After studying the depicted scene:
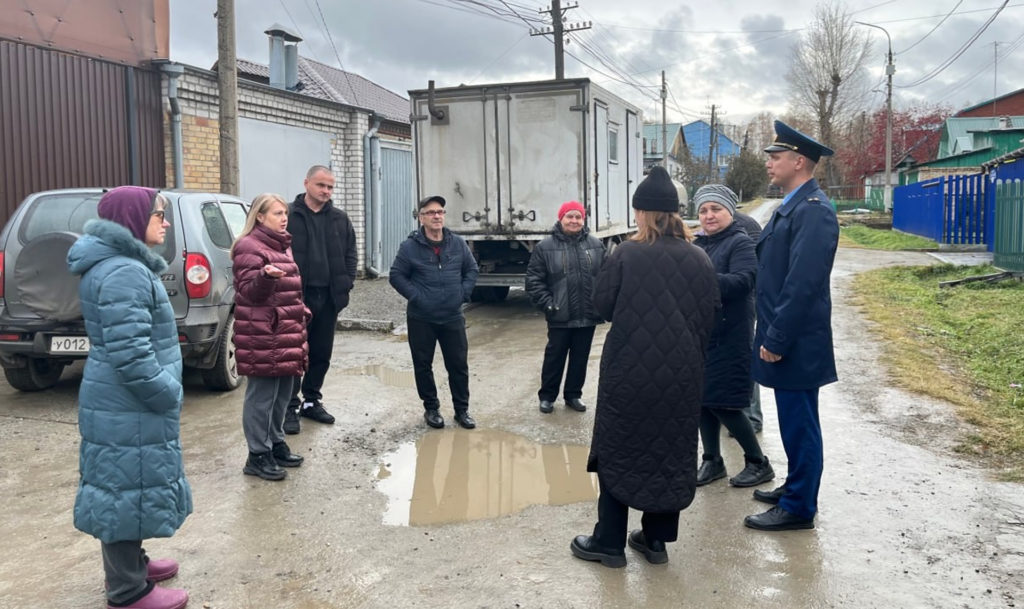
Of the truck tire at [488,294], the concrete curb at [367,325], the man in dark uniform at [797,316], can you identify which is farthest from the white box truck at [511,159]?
the man in dark uniform at [797,316]

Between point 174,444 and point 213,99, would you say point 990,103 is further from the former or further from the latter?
point 174,444

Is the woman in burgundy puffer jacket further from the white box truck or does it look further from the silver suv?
the white box truck

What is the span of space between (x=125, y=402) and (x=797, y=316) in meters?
3.03

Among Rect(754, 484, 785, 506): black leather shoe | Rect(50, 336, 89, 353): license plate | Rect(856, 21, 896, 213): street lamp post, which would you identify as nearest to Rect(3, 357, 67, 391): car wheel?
Rect(50, 336, 89, 353): license plate

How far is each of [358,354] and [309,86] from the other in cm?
1414

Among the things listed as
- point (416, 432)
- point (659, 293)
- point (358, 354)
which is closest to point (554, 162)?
point (358, 354)

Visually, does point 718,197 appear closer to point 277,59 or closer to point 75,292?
point 75,292

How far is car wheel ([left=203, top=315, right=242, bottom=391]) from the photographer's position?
6.83 meters

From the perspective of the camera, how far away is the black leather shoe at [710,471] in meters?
4.88

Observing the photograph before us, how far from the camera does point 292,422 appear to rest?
5945 mm

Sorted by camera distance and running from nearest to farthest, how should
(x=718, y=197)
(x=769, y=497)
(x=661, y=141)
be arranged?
(x=769, y=497) < (x=718, y=197) < (x=661, y=141)

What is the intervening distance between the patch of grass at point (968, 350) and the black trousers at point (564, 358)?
2.77 m

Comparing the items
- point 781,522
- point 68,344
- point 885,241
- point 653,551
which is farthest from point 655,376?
point 885,241

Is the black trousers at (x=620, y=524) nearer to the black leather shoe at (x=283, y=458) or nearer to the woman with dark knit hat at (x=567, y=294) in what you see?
the black leather shoe at (x=283, y=458)
